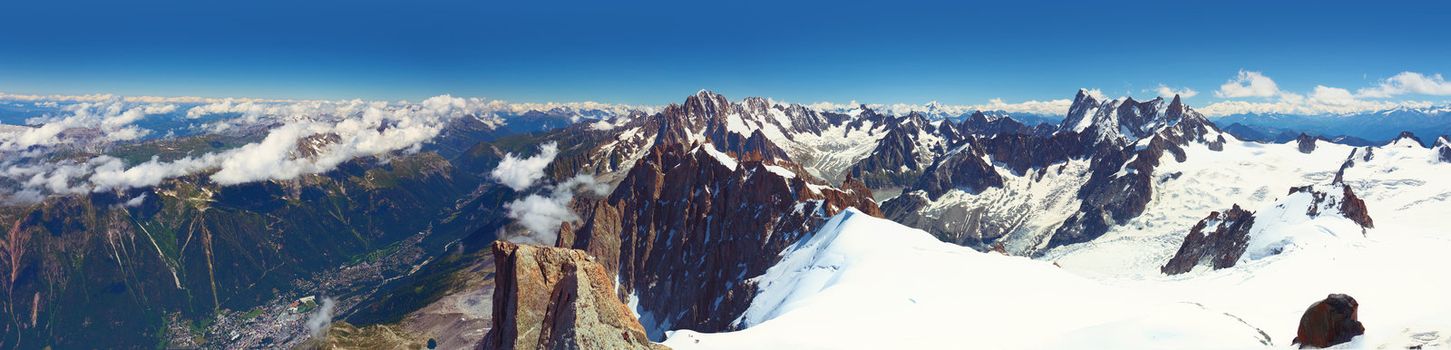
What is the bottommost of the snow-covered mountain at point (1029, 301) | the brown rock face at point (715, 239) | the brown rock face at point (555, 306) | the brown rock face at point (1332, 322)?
the brown rock face at point (715, 239)

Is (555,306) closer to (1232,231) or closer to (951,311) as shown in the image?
(951,311)

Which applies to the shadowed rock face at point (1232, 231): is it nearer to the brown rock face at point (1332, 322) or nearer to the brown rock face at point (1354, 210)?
the brown rock face at point (1354, 210)

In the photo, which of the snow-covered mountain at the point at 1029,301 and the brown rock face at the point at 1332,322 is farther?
the snow-covered mountain at the point at 1029,301

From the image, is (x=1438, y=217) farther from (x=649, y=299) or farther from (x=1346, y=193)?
(x=649, y=299)

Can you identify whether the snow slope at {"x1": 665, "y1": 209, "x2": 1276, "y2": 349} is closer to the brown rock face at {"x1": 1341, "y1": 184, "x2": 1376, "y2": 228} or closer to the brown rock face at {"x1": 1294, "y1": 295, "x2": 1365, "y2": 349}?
the brown rock face at {"x1": 1294, "y1": 295, "x2": 1365, "y2": 349}

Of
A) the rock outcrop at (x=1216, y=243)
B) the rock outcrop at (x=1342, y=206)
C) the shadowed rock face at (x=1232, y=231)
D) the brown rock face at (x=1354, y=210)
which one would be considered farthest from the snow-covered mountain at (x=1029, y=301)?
the rock outcrop at (x=1216, y=243)

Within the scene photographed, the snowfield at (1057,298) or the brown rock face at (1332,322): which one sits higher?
the brown rock face at (1332,322)

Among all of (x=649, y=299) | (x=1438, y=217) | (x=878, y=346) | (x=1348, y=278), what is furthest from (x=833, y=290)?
(x=1438, y=217)
